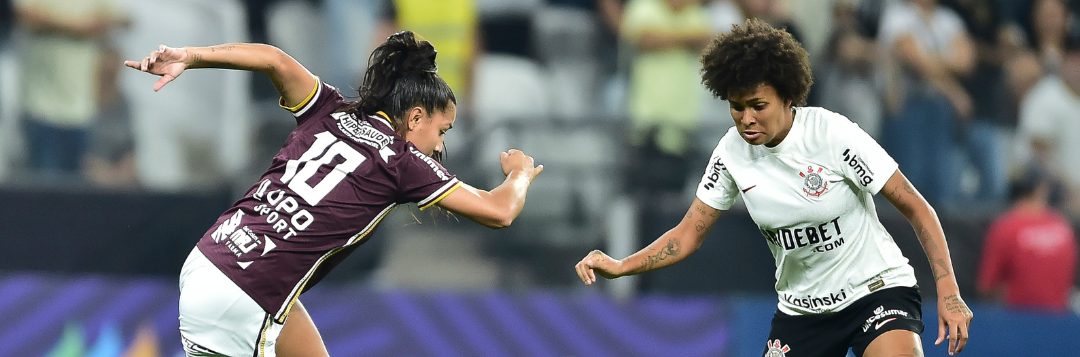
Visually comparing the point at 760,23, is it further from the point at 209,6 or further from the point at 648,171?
the point at 209,6

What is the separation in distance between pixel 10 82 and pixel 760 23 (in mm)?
6257

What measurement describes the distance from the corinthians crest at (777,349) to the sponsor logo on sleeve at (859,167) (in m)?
0.80

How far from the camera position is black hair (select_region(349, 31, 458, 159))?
438cm

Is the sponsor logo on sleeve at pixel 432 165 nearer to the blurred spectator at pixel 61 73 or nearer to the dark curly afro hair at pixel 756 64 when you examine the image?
the dark curly afro hair at pixel 756 64

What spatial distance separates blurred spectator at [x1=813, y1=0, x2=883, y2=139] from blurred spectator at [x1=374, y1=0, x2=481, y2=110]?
2605 millimetres

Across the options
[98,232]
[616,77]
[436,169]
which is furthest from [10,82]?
[436,169]

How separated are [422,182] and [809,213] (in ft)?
4.93

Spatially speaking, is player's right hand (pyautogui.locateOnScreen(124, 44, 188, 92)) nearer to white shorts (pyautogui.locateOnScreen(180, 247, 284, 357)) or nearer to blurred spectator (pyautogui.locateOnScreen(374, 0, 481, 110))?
white shorts (pyautogui.locateOnScreen(180, 247, 284, 357))

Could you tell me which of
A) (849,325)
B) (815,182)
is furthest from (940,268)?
(815,182)

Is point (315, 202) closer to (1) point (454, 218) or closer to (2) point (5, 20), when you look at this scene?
(1) point (454, 218)

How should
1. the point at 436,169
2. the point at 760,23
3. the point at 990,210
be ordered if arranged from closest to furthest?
the point at 436,169 → the point at 760,23 → the point at 990,210

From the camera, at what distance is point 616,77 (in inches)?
354

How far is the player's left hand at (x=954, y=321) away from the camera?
4.28 metres

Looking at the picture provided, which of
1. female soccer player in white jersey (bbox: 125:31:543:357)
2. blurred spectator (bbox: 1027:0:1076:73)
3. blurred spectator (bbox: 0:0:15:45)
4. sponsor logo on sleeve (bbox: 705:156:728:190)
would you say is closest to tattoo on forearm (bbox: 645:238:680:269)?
sponsor logo on sleeve (bbox: 705:156:728:190)
